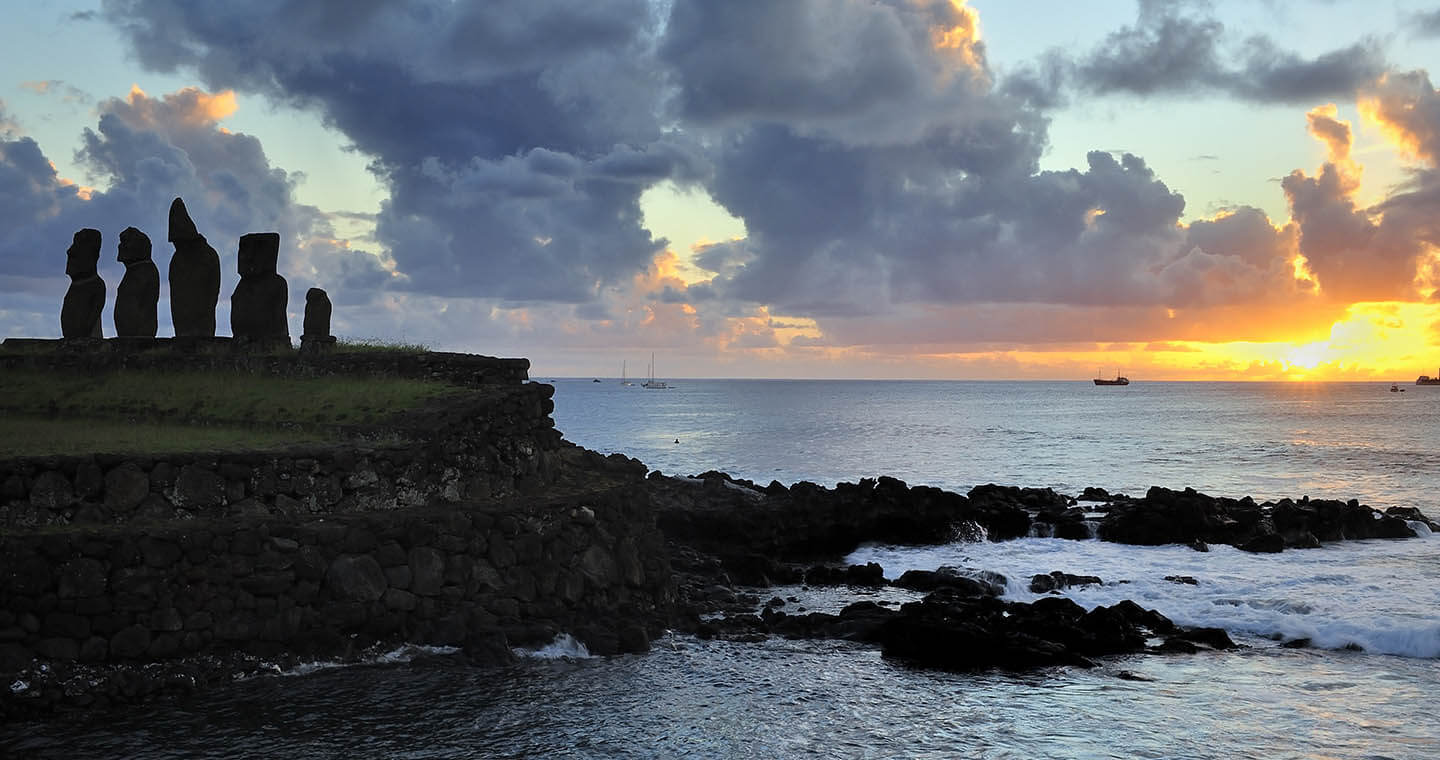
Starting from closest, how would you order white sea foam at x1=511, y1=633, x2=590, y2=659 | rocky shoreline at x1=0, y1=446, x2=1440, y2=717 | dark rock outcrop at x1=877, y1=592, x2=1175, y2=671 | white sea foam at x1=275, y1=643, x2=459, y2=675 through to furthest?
rocky shoreline at x1=0, y1=446, x2=1440, y2=717, white sea foam at x1=275, y1=643, x2=459, y2=675, white sea foam at x1=511, y1=633, x2=590, y2=659, dark rock outcrop at x1=877, y1=592, x2=1175, y2=671

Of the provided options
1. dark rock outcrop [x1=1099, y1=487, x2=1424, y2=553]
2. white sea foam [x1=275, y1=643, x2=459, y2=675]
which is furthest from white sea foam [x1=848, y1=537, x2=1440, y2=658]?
white sea foam [x1=275, y1=643, x2=459, y2=675]

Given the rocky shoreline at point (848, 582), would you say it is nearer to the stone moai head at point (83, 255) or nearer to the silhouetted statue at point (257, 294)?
the silhouetted statue at point (257, 294)

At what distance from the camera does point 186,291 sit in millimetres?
28125

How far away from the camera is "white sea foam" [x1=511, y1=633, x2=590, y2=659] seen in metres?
18.6

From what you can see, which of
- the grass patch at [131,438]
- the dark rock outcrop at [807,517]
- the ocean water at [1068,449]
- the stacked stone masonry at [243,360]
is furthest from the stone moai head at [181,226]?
the ocean water at [1068,449]

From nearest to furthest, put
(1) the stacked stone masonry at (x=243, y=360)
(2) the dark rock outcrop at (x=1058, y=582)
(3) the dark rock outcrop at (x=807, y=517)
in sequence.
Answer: (1) the stacked stone masonry at (x=243, y=360) → (2) the dark rock outcrop at (x=1058, y=582) → (3) the dark rock outcrop at (x=807, y=517)

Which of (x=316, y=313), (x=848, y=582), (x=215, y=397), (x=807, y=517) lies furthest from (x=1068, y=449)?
(x=215, y=397)

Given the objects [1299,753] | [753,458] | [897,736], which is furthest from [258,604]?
[753,458]

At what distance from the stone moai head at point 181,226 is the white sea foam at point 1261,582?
802 inches

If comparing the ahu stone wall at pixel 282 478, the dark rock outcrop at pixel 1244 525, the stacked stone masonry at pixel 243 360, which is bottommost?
the dark rock outcrop at pixel 1244 525

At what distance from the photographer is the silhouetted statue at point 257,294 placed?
90.4ft

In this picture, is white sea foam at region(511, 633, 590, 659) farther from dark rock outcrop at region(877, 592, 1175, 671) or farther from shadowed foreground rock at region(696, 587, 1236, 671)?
dark rock outcrop at region(877, 592, 1175, 671)

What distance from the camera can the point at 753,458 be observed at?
7800 cm

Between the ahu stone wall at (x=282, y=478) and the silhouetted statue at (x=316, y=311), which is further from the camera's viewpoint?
the silhouetted statue at (x=316, y=311)
